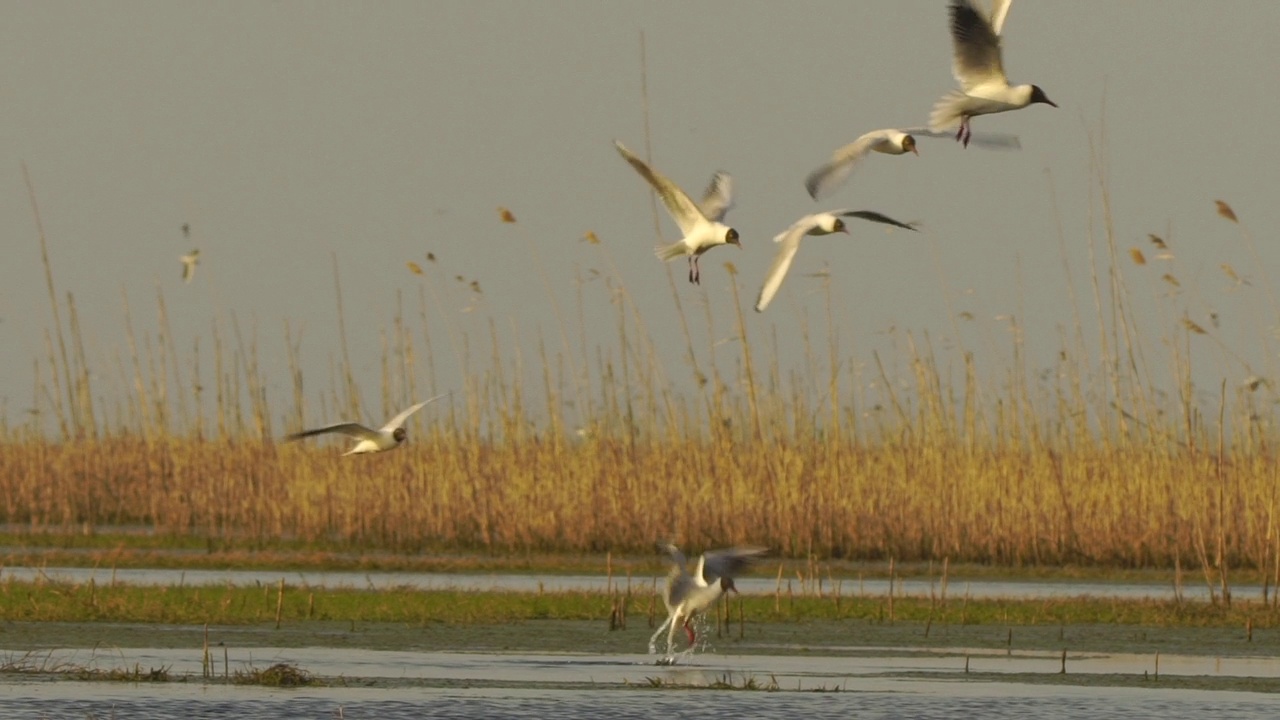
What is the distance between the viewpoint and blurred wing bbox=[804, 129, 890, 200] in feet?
42.5

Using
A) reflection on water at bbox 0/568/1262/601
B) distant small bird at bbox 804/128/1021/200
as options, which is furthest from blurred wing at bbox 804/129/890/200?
A: reflection on water at bbox 0/568/1262/601

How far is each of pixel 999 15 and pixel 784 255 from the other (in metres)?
1.99

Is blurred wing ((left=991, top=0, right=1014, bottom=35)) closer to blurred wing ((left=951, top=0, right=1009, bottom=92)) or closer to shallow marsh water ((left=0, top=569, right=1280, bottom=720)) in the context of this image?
blurred wing ((left=951, top=0, right=1009, bottom=92))

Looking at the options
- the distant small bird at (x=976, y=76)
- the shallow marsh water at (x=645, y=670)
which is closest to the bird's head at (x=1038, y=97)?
the distant small bird at (x=976, y=76)

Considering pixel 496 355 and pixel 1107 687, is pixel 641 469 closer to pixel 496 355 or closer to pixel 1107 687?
pixel 496 355

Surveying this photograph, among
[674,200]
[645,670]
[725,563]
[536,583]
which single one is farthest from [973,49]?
[536,583]

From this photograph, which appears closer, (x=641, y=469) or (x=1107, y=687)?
(x=1107, y=687)

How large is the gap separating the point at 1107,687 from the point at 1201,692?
0.49 m

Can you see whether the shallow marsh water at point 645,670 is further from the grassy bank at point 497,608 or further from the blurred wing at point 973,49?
the blurred wing at point 973,49

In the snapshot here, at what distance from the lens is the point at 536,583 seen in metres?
19.0

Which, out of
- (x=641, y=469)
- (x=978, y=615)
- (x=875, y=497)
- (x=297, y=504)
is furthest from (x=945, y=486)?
(x=297, y=504)

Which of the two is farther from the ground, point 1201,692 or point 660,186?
point 660,186

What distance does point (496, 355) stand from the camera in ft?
77.3

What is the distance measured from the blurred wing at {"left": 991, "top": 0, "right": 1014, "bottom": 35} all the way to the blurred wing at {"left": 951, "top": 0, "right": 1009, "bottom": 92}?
1.6 inches
